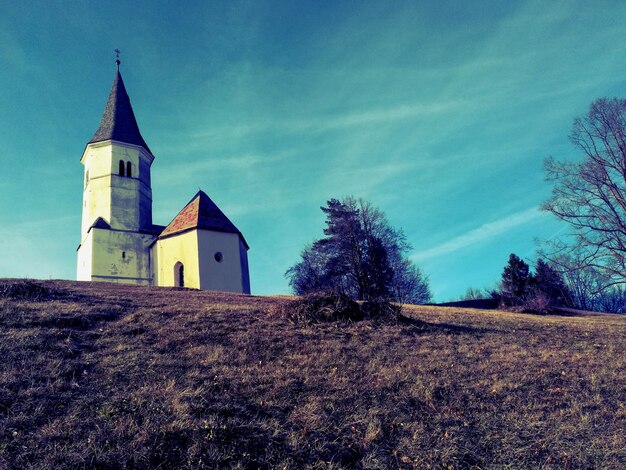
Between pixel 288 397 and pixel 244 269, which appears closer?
pixel 288 397

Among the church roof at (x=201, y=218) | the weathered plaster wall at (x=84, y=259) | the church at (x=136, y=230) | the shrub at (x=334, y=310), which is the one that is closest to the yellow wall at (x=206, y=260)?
the church at (x=136, y=230)

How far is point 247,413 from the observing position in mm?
5809

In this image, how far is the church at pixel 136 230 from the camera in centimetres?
2688

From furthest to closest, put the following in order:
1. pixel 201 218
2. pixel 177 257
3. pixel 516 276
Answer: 1. pixel 516 276
2. pixel 177 257
3. pixel 201 218

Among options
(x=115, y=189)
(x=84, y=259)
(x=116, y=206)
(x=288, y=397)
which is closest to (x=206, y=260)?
(x=116, y=206)

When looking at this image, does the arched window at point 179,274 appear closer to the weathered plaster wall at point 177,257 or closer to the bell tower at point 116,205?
the weathered plaster wall at point 177,257

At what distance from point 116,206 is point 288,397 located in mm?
29629

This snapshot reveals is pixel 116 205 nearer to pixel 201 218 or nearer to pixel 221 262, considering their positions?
pixel 201 218

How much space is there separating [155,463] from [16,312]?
7462 mm

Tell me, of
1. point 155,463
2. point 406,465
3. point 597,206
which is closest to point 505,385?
point 406,465

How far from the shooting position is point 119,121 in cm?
3534

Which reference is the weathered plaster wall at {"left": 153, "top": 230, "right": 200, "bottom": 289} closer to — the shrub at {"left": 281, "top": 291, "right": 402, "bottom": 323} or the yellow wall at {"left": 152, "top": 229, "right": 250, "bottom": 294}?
the yellow wall at {"left": 152, "top": 229, "right": 250, "bottom": 294}

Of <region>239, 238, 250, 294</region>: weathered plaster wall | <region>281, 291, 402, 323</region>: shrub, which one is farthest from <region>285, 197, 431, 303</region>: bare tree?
<region>281, 291, 402, 323</region>: shrub

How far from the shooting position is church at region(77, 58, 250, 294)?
26875mm
